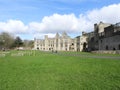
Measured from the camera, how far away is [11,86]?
9719mm

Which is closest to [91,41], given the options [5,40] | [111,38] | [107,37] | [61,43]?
[107,37]

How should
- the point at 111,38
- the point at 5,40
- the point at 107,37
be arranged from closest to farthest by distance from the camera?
the point at 111,38 → the point at 107,37 → the point at 5,40

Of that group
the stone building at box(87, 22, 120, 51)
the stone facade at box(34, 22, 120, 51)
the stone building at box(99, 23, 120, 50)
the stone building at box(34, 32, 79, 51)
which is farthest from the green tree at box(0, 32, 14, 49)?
the stone building at box(99, 23, 120, 50)

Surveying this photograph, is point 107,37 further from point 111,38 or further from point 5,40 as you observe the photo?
point 5,40

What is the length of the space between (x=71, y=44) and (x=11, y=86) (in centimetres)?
14432

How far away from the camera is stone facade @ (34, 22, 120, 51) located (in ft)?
268

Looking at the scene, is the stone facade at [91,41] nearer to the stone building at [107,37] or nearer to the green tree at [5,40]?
the stone building at [107,37]

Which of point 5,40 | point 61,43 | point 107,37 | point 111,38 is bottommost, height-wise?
point 111,38

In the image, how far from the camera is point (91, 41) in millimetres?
117438

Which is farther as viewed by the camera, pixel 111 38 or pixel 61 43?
pixel 61 43

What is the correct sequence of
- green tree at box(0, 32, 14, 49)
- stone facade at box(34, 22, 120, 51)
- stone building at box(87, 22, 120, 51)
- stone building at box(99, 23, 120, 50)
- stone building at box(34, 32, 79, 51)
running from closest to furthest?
stone building at box(99, 23, 120, 50) < stone building at box(87, 22, 120, 51) < stone facade at box(34, 22, 120, 51) < green tree at box(0, 32, 14, 49) < stone building at box(34, 32, 79, 51)

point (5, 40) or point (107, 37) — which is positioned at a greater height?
point (5, 40)

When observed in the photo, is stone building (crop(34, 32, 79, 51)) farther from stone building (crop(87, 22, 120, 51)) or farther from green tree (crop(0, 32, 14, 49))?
stone building (crop(87, 22, 120, 51))

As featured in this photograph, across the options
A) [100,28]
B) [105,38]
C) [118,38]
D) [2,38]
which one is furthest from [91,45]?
[2,38]
